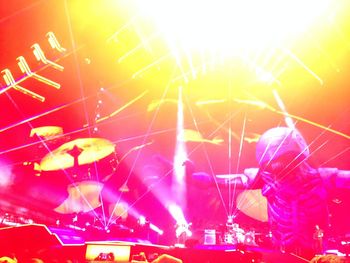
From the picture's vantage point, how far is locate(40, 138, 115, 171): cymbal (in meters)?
8.88

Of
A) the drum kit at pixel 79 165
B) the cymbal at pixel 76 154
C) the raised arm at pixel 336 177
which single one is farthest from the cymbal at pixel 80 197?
the raised arm at pixel 336 177

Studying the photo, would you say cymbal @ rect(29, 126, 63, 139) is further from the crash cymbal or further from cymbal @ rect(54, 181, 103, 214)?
the crash cymbal

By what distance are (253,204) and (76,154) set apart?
7234mm

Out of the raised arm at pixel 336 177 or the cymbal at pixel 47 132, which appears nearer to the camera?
the cymbal at pixel 47 132

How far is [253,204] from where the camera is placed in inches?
470

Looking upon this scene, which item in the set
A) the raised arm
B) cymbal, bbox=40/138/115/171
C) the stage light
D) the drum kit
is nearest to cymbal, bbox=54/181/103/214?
the drum kit

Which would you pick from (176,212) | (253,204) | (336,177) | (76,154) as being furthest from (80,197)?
(336,177)

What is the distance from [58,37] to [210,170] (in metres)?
7.76

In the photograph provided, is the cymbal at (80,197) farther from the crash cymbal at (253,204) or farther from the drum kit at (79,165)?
the crash cymbal at (253,204)

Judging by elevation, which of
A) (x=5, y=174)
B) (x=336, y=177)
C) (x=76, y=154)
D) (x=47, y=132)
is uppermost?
(x=47, y=132)

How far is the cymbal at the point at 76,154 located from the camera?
8.88 metres

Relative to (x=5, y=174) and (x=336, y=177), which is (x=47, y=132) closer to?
(x=5, y=174)

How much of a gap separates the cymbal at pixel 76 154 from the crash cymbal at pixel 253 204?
5.97 m

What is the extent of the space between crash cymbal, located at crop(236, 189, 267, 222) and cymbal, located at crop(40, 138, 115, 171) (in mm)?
5975
